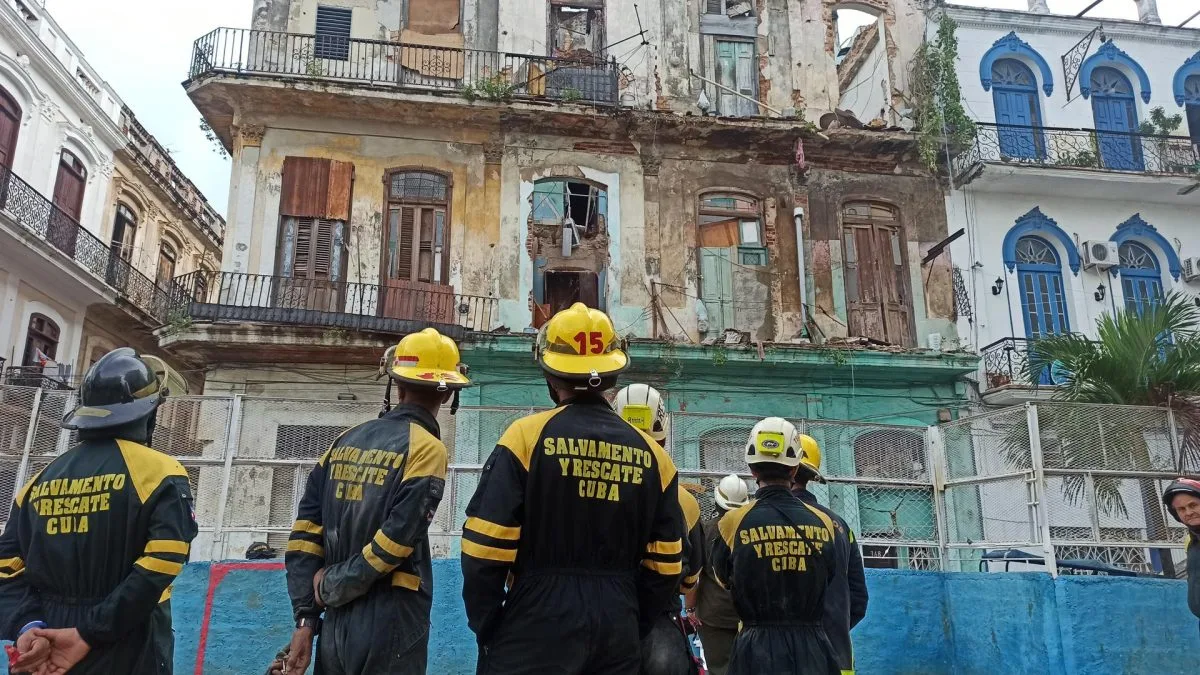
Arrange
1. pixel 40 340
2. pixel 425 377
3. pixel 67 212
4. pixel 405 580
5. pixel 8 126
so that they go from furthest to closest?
pixel 67 212 < pixel 40 340 < pixel 8 126 < pixel 425 377 < pixel 405 580

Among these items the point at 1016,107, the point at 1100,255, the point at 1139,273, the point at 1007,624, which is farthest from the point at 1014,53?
the point at 1007,624

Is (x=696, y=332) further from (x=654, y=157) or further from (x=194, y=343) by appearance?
(x=194, y=343)

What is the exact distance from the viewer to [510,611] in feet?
9.93

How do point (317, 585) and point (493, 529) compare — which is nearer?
point (493, 529)

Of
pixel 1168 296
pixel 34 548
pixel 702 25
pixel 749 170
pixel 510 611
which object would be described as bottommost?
pixel 510 611

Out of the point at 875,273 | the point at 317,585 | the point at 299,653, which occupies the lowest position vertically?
the point at 299,653

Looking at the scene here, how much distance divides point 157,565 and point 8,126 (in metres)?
19.5

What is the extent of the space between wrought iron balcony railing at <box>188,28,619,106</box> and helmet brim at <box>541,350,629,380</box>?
13.3 meters

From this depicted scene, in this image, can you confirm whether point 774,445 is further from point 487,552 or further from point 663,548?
point 487,552

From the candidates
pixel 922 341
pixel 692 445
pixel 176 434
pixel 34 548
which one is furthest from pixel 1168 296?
pixel 34 548

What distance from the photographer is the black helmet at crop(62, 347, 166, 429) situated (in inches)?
139

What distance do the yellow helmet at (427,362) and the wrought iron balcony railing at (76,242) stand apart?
43.8 feet

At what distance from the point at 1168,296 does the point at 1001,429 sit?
11339mm

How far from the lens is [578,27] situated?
17.5m
